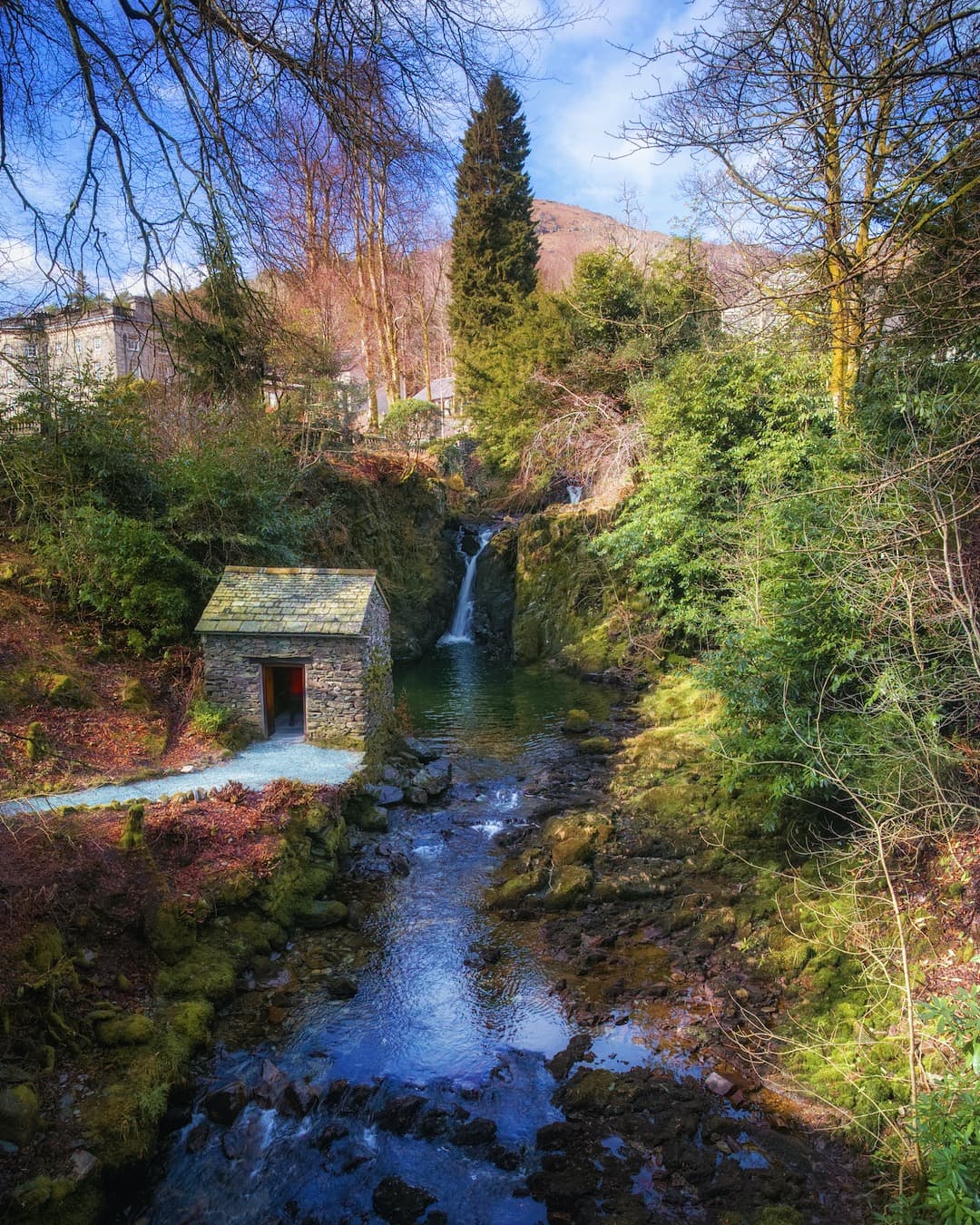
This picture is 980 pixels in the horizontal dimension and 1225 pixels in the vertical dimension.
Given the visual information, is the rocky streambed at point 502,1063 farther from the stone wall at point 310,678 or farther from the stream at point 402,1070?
the stone wall at point 310,678

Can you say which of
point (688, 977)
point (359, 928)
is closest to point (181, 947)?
point (359, 928)

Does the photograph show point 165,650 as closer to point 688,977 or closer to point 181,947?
point 181,947

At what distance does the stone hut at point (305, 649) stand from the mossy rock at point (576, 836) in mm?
3815

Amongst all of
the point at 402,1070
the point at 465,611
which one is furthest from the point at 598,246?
the point at 402,1070

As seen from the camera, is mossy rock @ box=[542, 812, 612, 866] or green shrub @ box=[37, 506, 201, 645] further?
green shrub @ box=[37, 506, 201, 645]

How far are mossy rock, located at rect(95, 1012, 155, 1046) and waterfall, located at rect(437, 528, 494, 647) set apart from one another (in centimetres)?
2046

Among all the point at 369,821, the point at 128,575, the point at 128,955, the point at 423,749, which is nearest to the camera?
the point at 128,955

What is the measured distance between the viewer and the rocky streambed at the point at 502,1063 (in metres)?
6.02

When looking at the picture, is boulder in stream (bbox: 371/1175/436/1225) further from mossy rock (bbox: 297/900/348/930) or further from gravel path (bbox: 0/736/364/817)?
gravel path (bbox: 0/736/364/817)

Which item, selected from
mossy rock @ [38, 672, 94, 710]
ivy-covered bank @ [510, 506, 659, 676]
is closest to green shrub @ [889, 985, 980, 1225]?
mossy rock @ [38, 672, 94, 710]

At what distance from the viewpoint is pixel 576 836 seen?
451 inches

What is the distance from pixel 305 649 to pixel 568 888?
6.20 meters

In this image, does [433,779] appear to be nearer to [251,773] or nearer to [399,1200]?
[251,773]

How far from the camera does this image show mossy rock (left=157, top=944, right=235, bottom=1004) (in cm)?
786
